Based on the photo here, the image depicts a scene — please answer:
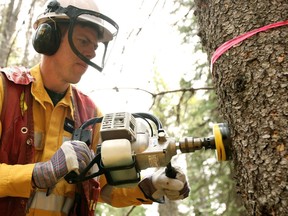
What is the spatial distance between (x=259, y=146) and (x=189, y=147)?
1.28ft

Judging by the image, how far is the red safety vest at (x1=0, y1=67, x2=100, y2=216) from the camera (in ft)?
7.24

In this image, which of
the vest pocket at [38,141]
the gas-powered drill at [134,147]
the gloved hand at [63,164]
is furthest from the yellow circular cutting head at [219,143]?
the vest pocket at [38,141]

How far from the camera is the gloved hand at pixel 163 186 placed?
2.09 meters

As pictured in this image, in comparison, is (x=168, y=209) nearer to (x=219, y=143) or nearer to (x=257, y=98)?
(x=219, y=143)

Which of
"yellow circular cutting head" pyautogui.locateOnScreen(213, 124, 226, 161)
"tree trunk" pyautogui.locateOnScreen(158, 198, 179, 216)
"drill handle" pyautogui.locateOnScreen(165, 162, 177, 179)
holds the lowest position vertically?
"tree trunk" pyautogui.locateOnScreen(158, 198, 179, 216)

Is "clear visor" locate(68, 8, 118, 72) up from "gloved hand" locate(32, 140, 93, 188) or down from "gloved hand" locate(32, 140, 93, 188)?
up

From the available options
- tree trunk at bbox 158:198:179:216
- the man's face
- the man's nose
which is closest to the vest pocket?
the man's face

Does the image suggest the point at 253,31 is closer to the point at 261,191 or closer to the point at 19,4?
the point at 261,191

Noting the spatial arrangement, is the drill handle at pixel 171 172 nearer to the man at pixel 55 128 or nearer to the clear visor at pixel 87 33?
the man at pixel 55 128

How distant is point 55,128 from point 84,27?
33.0 inches

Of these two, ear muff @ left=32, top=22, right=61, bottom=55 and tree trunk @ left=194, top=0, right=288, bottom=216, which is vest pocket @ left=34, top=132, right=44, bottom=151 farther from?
tree trunk @ left=194, top=0, right=288, bottom=216

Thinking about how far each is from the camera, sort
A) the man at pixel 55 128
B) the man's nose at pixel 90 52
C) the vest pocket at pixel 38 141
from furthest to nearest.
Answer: the man's nose at pixel 90 52
the vest pocket at pixel 38 141
the man at pixel 55 128

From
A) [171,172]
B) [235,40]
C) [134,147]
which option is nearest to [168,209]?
[171,172]

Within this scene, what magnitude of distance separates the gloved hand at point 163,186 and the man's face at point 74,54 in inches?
38.6
